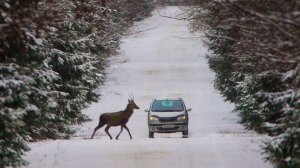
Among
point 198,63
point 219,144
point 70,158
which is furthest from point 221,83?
point 198,63

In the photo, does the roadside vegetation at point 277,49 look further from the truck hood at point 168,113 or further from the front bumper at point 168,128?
the truck hood at point 168,113

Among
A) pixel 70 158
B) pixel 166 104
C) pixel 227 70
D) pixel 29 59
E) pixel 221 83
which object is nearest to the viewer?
pixel 29 59

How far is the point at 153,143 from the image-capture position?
21.0 m

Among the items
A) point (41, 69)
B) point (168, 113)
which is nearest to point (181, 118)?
point (168, 113)

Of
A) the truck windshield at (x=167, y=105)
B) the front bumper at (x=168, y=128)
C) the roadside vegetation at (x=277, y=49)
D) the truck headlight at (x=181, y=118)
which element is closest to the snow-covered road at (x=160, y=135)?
the front bumper at (x=168, y=128)

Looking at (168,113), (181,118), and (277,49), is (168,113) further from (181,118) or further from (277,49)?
(277,49)

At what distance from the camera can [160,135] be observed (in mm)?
31938

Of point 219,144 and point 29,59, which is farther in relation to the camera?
point 219,144

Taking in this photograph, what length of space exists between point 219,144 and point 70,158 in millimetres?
4752

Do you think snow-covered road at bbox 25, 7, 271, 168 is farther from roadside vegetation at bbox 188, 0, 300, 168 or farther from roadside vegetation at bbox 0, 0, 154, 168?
roadside vegetation at bbox 188, 0, 300, 168

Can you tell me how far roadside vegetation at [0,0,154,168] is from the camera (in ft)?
35.9

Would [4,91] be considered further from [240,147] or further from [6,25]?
[240,147]

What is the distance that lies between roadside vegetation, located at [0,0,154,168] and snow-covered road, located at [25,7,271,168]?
1455mm

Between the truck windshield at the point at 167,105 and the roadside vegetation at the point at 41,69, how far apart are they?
319 cm
